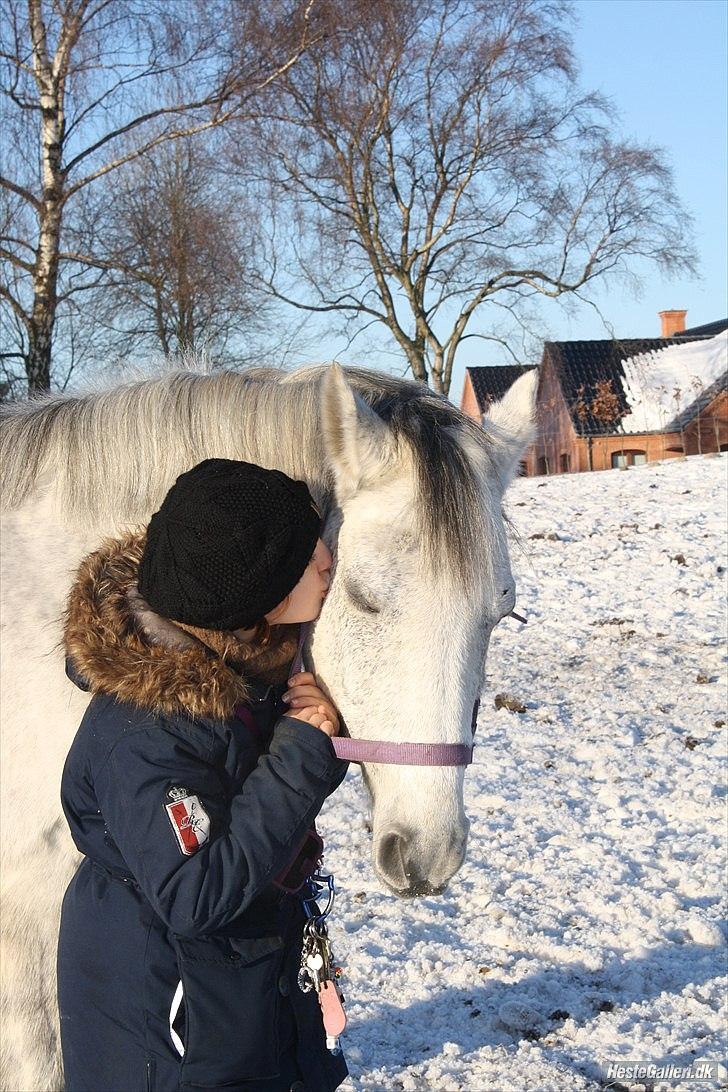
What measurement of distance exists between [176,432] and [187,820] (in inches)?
40.0

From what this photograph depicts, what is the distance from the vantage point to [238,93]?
11.1m

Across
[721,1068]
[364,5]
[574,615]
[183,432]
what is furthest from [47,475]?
[364,5]

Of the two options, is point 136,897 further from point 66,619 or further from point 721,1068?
point 721,1068

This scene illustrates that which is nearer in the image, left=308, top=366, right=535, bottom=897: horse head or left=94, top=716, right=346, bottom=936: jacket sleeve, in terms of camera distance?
left=94, top=716, right=346, bottom=936: jacket sleeve

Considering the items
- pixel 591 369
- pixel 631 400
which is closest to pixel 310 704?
pixel 631 400

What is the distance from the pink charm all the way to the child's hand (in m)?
0.53

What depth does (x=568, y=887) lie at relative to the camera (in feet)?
14.5

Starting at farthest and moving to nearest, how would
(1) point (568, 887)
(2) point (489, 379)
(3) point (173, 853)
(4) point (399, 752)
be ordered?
(2) point (489, 379), (1) point (568, 887), (4) point (399, 752), (3) point (173, 853)

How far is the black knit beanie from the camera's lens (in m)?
1.79

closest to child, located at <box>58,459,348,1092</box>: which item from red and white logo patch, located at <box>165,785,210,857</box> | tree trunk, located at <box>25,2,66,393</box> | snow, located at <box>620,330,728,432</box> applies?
red and white logo patch, located at <box>165,785,210,857</box>

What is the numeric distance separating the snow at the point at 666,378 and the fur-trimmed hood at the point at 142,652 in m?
27.3

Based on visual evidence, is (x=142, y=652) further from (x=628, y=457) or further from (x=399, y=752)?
(x=628, y=457)

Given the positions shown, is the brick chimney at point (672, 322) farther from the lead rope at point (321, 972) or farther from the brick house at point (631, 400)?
the lead rope at point (321, 972)

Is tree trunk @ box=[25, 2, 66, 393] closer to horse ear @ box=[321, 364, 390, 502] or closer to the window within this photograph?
horse ear @ box=[321, 364, 390, 502]
